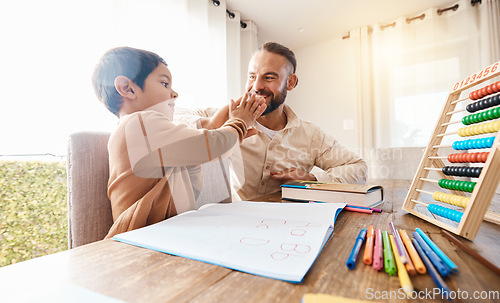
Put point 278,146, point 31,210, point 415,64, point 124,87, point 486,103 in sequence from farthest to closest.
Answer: point 415,64 → point 31,210 → point 278,146 → point 124,87 → point 486,103

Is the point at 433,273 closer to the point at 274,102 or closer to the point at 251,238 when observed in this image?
the point at 251,238

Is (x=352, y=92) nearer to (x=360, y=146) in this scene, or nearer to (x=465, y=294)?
(x=360, y=146)

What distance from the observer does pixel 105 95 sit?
736mm

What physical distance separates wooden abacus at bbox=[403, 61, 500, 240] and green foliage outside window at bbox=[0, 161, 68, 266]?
6.62ft

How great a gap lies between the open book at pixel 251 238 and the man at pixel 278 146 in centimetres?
68

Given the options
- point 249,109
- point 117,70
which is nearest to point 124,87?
point 117,70

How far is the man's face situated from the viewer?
1377mm

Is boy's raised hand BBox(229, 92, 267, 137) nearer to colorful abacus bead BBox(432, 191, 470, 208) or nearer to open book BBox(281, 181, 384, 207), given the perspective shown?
open book BBox(281, 181, 384, 207)

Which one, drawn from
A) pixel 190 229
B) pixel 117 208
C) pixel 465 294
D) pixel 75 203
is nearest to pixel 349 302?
pixel 465 294

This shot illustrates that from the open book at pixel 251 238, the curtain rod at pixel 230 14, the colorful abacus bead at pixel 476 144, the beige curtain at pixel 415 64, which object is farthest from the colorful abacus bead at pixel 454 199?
the beige curtain at pixel 415 64

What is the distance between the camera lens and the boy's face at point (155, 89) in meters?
0.73

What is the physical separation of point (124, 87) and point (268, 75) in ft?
2.84

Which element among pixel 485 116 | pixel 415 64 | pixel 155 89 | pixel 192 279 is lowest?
pixel 192 279

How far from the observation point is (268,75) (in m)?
1.39
